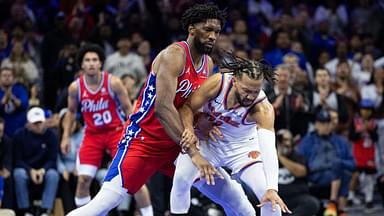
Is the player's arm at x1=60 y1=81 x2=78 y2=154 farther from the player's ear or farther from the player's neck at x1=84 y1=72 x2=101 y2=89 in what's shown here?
the player's ear

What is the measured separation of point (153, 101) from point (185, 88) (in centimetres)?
29

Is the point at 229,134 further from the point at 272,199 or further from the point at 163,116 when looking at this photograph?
the point at 272,199

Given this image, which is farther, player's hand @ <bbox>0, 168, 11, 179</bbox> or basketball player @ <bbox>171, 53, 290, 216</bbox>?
player's hand @ <bbox>0, 168, 11, 179</bbox>

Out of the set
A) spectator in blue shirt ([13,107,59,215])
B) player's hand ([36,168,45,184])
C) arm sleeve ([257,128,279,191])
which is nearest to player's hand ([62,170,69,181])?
spectator in blue shirt ([13,107,59,215])

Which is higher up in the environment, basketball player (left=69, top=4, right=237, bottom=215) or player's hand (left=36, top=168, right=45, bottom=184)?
basketball player (left=69, top=4, right=237, bottom=215)

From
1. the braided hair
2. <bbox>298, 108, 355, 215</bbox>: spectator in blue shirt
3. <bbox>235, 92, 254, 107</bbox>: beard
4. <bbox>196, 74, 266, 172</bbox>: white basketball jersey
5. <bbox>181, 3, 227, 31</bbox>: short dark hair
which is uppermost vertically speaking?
<bbox>181, 3, 227, 31</bbox>: short dark hair

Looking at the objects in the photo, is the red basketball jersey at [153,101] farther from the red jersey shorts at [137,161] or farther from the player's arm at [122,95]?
the player's arm at [122,95]

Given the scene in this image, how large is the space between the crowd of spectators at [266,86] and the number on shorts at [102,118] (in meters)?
1.46

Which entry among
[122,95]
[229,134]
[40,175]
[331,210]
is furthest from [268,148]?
[40,175]

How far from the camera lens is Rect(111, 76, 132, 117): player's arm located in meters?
9.15

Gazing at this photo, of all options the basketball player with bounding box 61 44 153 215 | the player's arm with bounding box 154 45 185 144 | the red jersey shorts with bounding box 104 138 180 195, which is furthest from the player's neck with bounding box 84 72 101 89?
the player's arm with bounding box 154 45 185 144

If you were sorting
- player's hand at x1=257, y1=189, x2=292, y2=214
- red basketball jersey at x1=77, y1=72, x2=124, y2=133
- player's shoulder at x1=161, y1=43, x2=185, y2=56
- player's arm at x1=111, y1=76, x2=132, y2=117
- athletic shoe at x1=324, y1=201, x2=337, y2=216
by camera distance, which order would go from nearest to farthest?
1. player's hand at x1=257, y1=189, x2=292, y2=214
2. player's shoulder at x1=161, y1=43, x2=185, y2=56
3. player's arm at x1=111, y1=76, x2=132, y2=117
4. red basketball jersey at x1=77, y1=72, x2=124, y2=133
5. athletic shoe at x1=324, y1=201, x2=337, y2=216

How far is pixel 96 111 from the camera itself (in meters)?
9.30

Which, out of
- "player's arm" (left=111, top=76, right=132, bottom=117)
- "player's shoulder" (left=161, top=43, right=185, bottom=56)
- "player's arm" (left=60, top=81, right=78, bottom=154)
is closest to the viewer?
"player's shoulder" (left=161, top=43, right=185, bottom=56)
